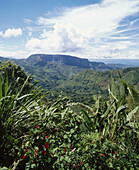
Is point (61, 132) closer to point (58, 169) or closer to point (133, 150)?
point (58, 169)

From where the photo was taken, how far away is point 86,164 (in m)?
1.23

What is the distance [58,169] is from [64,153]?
16 cm

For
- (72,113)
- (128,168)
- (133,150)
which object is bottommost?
(128,168)

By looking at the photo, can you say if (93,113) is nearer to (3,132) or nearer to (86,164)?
(86,164)

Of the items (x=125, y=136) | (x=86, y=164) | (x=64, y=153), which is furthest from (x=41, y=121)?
(x=125, y=136)

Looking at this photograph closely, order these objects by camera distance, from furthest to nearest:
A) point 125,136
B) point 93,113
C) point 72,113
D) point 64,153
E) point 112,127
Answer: point 72,113
point 93,113
point 112,127
point 125,136
point 64,153

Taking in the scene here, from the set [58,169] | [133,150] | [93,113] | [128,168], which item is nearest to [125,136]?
[133,150]

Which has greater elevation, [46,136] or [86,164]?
[46,136]

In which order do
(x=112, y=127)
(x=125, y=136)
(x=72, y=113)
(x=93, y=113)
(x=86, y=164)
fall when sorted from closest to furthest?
(x=86, y=164), (x=125, y=136), (x=112, y=127), (x=93, y=113), (x=72, y=113)

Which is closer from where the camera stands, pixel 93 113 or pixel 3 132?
pixel 3 132

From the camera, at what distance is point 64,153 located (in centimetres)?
134

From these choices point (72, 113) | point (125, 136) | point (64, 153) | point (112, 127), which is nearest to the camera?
point (64, 153)

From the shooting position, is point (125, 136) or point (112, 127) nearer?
point (125, 136)

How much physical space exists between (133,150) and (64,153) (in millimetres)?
771
